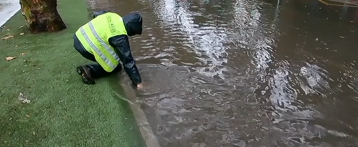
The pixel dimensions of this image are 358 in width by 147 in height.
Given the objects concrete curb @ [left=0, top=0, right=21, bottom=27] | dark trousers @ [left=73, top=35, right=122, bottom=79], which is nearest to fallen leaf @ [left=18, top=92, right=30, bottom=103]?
dark trousers @ [left=73, top=35, right=122, bottom=79]

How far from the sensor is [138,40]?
19.8ft

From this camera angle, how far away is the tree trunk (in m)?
5.85

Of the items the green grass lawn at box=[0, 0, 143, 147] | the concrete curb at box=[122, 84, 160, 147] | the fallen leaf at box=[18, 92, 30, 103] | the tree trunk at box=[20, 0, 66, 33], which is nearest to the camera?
the green grass lawn at box=[0, 0, 143, 147]

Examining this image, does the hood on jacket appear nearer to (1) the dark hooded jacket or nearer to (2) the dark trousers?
(1) the dark hooded jacket

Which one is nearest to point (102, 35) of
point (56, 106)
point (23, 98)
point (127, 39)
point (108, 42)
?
point (108, 42)

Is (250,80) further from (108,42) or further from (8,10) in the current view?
(8,10)

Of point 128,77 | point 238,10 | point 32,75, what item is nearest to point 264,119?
point 128,77

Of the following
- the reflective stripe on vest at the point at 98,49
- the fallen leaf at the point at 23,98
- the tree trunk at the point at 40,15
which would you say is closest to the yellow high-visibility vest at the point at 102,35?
the reflective stripe on vest at the point at 98,49

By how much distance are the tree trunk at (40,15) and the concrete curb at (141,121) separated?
2815mm

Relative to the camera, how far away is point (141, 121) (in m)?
3.39

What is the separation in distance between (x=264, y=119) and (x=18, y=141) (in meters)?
2.36

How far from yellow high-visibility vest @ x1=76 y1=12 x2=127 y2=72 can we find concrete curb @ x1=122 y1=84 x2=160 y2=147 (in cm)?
44

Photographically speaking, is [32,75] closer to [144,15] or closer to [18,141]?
[18,141]

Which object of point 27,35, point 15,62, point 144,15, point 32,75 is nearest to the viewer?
point 32,75
